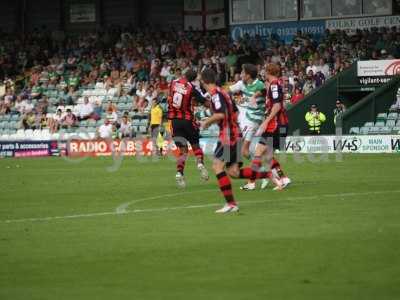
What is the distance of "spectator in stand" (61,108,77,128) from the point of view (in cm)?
3916

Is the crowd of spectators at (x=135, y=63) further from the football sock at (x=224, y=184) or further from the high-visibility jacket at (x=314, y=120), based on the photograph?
the football sock at (x=224, y=184)

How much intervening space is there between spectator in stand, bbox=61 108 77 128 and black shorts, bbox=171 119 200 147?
1919cm

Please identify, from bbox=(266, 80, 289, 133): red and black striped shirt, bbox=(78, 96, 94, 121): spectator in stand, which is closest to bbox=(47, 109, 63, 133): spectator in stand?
bbox=(78, 96, 94, 121): spectator in stand

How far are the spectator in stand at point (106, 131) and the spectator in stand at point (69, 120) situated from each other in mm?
1871

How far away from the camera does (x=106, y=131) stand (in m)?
37.4

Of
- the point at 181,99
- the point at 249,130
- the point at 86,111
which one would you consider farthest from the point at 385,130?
the point at 249,130

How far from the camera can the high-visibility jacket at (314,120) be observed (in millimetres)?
35531

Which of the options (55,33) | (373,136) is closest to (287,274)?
(373,136)

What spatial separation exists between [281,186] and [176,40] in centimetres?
2604

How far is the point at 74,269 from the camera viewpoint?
977 cm

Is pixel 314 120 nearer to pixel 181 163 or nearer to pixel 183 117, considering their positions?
A: pixel 183 117

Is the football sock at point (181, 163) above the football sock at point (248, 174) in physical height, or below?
below

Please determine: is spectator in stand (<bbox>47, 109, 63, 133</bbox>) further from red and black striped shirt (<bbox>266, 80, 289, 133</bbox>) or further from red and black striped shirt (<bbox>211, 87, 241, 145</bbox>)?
red and black striped shirt (<bbox>211, 87, 241, 145</bbox>)

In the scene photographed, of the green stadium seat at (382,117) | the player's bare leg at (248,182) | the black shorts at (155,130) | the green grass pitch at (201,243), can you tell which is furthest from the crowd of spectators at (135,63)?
→ the green grass pitch at (201,243)
